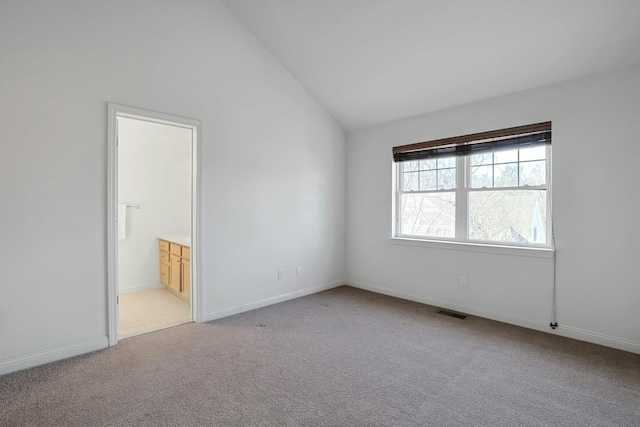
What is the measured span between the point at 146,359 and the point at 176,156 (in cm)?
335

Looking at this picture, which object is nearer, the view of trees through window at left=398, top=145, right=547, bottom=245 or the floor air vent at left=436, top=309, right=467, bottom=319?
the view of trees through window at left=398, top=145, right=547, bottom=245

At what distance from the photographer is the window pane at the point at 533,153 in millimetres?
3391

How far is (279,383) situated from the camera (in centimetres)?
233

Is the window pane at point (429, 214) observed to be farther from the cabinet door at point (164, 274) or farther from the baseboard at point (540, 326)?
the cabinet door at point (164, 274)

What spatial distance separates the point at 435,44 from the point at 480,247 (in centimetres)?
221

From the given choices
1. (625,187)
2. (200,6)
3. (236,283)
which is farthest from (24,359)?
(625,187)

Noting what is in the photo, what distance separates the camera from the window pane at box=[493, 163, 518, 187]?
3.57 meters

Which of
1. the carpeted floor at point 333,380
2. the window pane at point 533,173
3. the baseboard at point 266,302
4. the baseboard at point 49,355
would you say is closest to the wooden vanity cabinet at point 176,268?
→ the baseboard at point 266,302

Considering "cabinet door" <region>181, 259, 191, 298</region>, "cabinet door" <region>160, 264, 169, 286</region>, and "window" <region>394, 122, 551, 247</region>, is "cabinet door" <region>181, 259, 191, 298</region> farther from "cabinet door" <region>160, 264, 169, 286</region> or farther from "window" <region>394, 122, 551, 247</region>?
"window" <region>394, 122, 551, 247</region>

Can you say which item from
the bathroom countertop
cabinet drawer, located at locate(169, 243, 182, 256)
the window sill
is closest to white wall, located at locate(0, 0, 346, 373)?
the bathroom countertop

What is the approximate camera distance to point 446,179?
4.15m

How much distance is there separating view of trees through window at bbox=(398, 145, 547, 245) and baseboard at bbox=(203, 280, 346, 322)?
4.60 ft

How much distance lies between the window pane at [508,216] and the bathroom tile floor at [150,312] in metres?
3.47

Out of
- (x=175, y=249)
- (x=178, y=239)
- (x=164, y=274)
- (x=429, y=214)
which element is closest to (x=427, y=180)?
(x=429, y=214)
